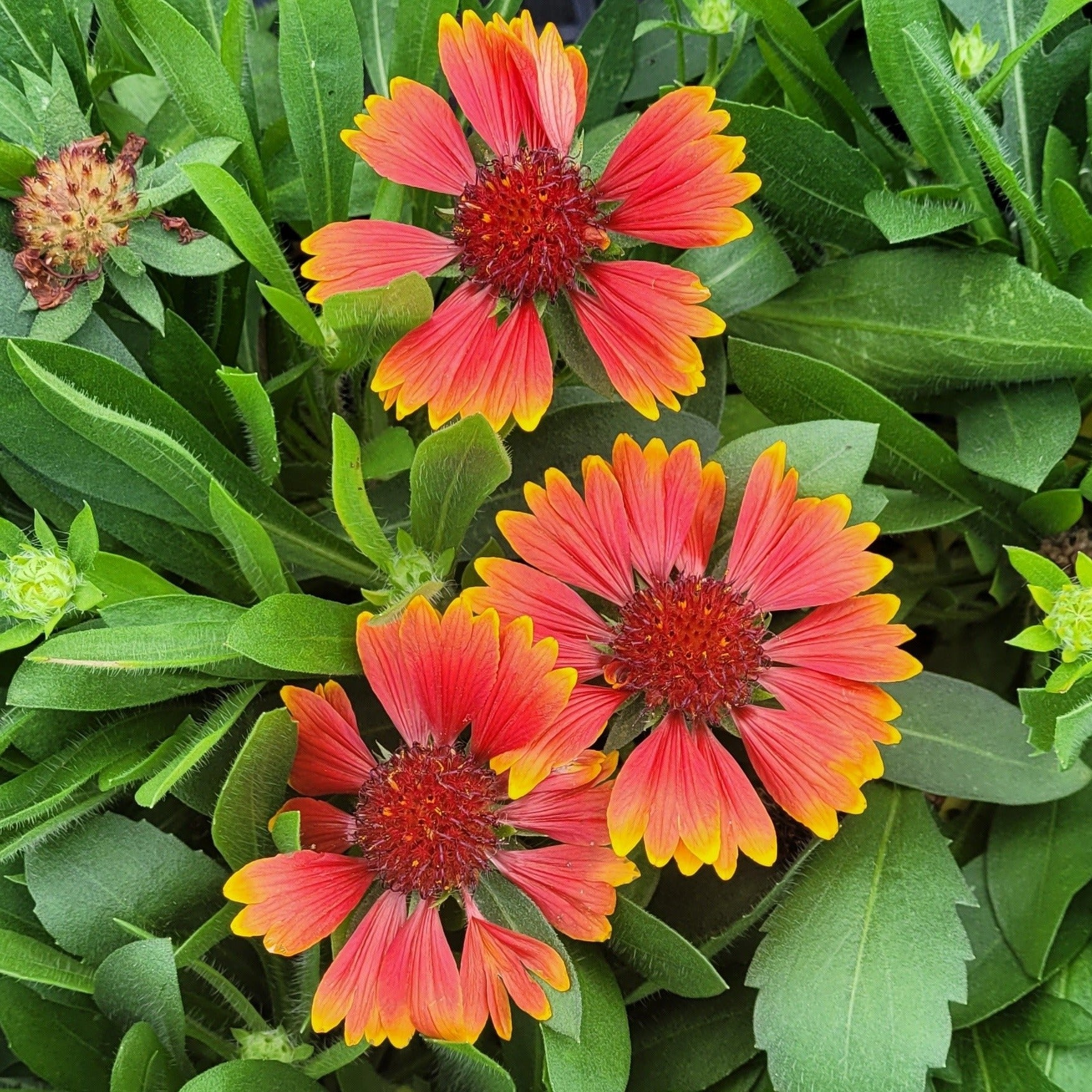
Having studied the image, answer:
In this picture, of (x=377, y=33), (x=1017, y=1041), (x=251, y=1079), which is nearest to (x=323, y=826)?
(x=251, y=1079)

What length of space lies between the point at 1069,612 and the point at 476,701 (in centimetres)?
42

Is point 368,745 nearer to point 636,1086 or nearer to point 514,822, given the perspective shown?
point 514,822

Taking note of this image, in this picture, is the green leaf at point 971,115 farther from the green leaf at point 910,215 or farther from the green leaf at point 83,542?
the green leaf at point 83,542

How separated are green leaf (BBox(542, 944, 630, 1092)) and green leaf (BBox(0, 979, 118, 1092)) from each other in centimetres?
35

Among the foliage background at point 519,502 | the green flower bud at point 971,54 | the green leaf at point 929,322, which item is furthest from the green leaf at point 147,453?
the green flower bud at point 971,54

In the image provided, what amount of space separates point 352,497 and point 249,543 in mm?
83

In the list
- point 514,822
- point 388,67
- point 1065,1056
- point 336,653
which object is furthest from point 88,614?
point 1065,1056

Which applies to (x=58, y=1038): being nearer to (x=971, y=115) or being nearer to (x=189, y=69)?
(x=189, y=69)

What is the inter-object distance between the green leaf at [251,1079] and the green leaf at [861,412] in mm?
629

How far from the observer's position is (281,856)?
75 centimetres

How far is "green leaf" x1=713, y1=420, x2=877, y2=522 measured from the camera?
2.75 feet

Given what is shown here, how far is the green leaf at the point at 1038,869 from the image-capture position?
918 mm

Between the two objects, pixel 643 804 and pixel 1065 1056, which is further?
pixel 1065 1056

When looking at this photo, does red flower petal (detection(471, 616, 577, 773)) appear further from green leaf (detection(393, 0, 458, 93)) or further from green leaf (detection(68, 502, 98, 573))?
green leaf (detection(393, 0, 458, 93))
